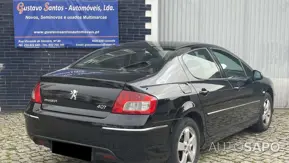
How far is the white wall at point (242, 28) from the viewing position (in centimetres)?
817

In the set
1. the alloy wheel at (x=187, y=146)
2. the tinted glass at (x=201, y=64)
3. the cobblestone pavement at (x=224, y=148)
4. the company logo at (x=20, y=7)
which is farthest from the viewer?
the company logo at (x=20, y=7)

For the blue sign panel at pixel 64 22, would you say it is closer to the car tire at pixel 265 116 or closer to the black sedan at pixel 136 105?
the black sedan at pixel 136 105

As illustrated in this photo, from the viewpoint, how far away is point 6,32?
7.34m

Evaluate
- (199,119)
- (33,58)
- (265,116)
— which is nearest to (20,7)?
(33,58)

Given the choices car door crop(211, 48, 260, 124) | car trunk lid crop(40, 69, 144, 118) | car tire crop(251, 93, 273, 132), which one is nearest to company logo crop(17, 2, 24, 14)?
car trunk lid crop(40, 69, 144, 118)

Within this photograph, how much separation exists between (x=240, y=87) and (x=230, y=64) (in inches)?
15.9

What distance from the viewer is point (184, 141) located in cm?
389

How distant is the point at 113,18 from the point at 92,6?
0.48 meters

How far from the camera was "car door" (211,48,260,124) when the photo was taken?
4.93m

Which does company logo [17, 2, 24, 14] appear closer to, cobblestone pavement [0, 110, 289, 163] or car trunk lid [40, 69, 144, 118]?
cobblestone pavement [0, 110, 289, 163]

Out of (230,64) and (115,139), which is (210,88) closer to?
(230,64)

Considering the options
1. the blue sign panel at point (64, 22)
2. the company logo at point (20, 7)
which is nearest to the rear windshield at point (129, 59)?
the blue sign panel at point (64, 22)

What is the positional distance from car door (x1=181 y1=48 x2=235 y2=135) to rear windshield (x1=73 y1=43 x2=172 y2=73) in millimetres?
340

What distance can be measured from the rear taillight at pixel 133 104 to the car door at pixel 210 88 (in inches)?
32.9
